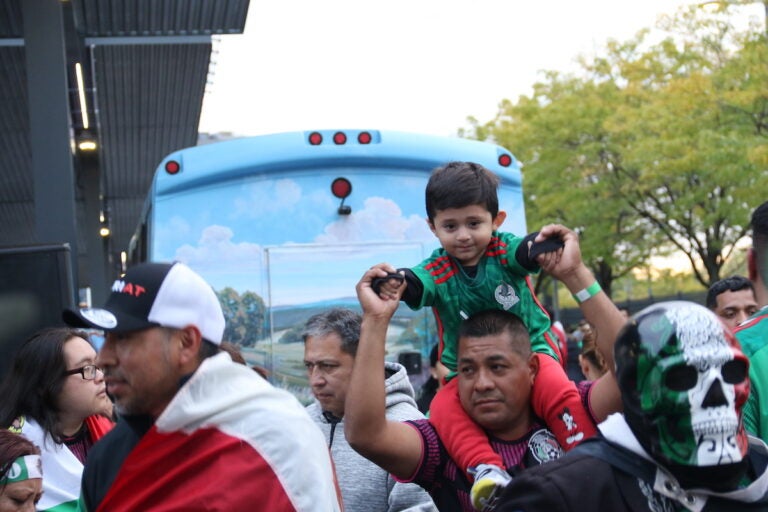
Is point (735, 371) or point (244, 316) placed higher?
point (735, 371)

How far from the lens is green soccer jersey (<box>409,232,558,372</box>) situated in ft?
12.9

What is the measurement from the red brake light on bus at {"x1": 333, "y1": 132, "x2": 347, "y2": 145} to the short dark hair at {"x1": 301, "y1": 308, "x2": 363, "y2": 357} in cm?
325

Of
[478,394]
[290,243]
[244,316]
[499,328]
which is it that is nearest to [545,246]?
[499,328]

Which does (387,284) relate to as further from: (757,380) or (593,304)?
(757,380)

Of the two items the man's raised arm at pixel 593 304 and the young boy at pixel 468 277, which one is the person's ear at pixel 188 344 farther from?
the man's raised arm at pixel 593 304

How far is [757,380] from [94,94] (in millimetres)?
15336

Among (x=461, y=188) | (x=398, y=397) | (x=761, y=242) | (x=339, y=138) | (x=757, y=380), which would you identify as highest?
(x=339, y=138)

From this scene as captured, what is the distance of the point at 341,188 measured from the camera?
810 centimetres

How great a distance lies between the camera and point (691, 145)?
25891 millimetres

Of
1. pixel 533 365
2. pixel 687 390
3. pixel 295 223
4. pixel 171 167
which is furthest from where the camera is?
pixel 295 223

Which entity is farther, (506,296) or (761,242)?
(761,242)

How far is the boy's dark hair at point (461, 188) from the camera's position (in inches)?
158

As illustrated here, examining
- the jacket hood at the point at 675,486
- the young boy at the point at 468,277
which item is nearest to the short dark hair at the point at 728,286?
the young boy at the point at 468,277

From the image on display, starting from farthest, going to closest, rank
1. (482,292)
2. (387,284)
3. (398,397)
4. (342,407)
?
(342,407), (398,397), (482,292), (387,284)
